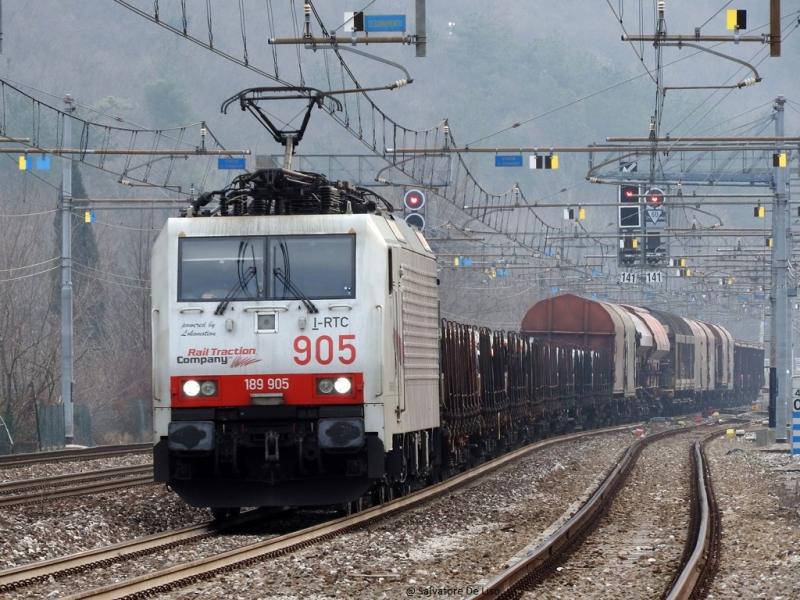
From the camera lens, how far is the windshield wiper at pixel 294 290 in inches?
517

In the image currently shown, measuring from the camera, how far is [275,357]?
13.0 m

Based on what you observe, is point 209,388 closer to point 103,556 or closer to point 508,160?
point 103,556

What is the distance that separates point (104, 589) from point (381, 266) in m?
5.24

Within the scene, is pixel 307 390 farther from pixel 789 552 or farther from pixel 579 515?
pixel 789 552

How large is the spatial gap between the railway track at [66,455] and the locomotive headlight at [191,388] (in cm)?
1143

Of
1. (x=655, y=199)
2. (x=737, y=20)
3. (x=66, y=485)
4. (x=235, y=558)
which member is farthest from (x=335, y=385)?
(x=655, y=199)

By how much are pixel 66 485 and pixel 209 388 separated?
7483mm

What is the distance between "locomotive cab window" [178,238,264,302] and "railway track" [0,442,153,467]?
11.4 m

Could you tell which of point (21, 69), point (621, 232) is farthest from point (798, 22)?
point (21, 69)

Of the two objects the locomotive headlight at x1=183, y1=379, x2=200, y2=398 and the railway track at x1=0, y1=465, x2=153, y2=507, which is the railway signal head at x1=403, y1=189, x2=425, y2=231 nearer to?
the railway track at x1=0, y1=465, x2=153, y2=507

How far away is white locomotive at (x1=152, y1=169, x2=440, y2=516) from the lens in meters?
13.0

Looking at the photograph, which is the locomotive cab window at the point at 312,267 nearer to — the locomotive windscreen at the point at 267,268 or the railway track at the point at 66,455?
the locomotive windscreen at the point at 267,268

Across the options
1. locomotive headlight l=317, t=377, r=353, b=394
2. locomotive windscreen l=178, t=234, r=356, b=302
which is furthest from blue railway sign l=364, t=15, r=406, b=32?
locomotive headlight l=317, t=377, r=353, b=394

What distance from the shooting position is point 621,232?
46594 millimetres
